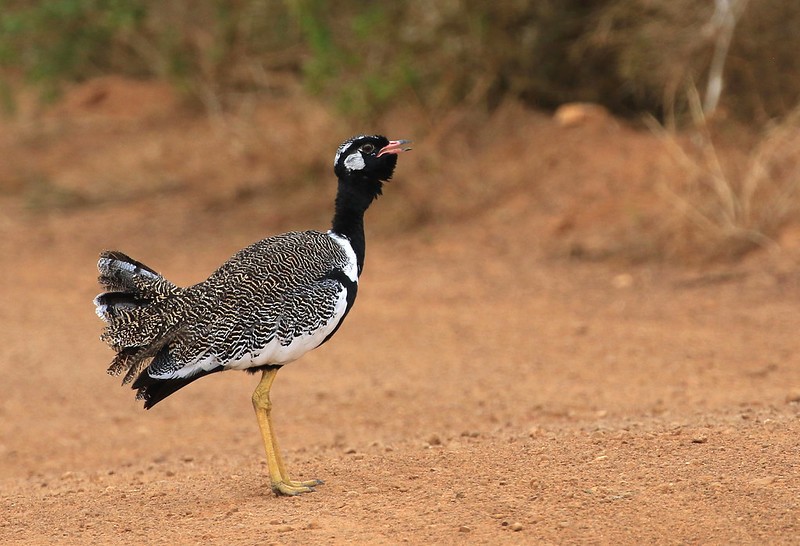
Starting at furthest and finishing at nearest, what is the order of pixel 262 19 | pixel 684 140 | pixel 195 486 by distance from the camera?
1. pixel 262 19
2. pixel 684 140
3. pixel 195 486

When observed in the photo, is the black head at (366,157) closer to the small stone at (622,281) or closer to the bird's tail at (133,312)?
the bird's tail at (133,312)

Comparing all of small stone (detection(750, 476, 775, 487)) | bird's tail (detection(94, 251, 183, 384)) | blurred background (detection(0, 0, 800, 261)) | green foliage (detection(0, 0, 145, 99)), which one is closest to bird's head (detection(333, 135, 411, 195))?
bird's tail (detection(94, 251, 183, 384))

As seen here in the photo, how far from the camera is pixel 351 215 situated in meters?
6.41

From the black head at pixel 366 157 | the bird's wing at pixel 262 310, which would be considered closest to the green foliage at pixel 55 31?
the black head at pixel 366 157

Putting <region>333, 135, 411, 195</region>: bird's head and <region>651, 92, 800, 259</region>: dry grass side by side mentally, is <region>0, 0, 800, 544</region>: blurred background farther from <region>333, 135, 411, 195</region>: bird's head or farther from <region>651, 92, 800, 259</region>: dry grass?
<region>333, 135, 411, 195</region>: bird's head

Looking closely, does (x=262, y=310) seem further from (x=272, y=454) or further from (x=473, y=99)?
(x=473, y=99)

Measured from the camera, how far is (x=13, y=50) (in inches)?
672

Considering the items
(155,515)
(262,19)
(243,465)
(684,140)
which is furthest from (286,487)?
(262,19)

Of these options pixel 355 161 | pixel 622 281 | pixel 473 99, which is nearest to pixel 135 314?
pixel 355 161

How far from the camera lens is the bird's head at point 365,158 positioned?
6375 millimetres

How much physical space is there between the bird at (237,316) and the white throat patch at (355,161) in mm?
456

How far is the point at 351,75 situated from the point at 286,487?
1022cm

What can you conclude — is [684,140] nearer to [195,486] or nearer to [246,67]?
[246,67]

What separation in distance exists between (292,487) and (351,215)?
1.51 metres
